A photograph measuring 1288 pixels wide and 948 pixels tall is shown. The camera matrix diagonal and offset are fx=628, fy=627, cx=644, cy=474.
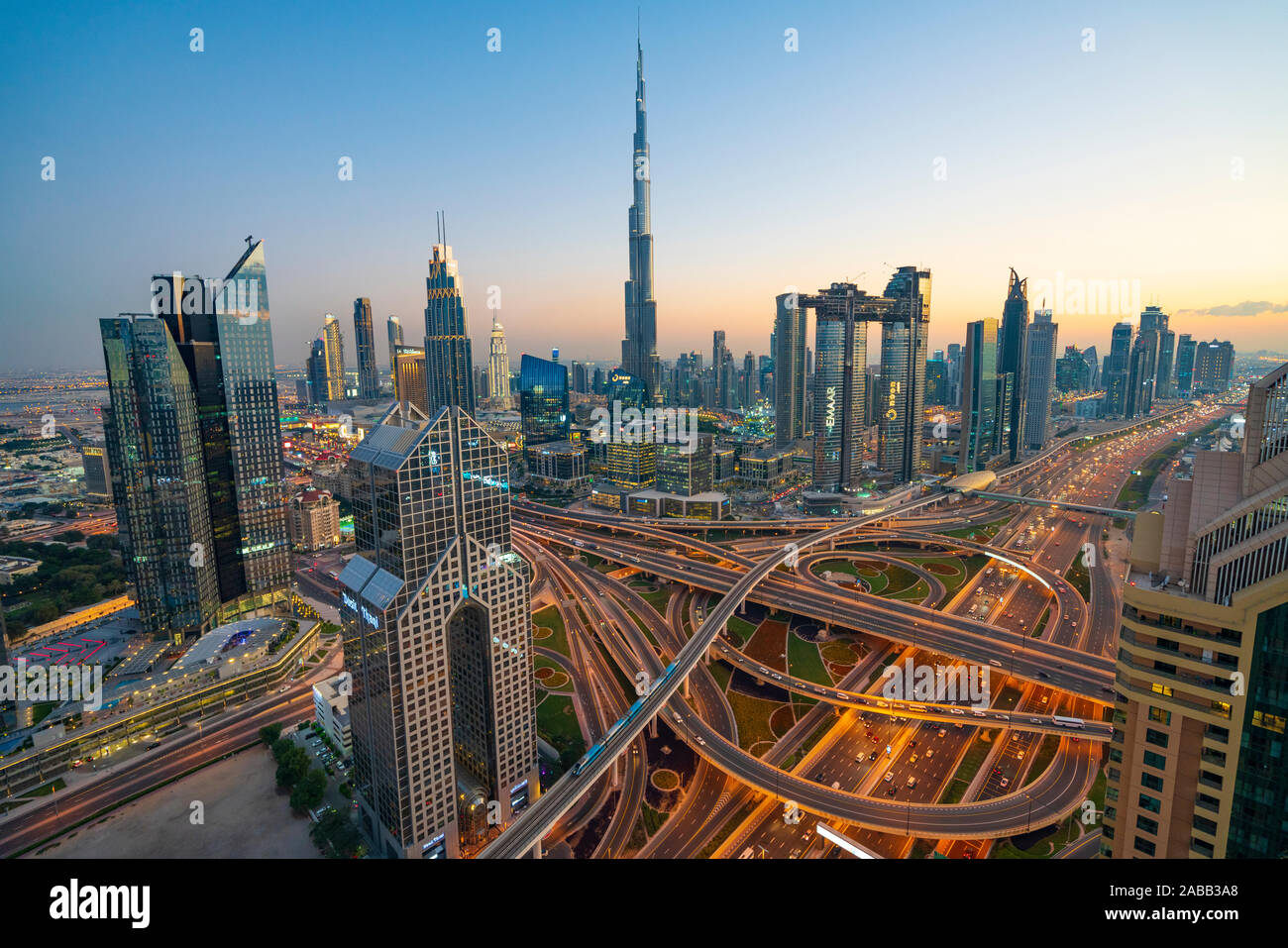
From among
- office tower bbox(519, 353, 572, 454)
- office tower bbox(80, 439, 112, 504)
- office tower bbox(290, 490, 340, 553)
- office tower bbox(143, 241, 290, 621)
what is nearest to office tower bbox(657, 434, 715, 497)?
office tower bbox(519, 353, 572, 454)

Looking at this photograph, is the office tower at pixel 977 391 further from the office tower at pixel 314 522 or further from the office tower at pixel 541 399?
the office tower at pixel 314 522

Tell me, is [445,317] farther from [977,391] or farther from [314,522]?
[977,391]

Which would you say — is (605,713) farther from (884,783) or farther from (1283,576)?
(1283,576)

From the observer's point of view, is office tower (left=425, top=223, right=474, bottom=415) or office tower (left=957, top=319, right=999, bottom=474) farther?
office tower (left=425, top=223, right=474, bottom=415)

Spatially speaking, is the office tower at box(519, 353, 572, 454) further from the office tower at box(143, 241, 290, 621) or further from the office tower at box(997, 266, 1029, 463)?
the office tower at box(997, 266, 1029, 463)

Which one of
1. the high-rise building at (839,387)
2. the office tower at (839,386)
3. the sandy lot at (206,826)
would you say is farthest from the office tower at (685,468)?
the sandy lot at (206,826)
